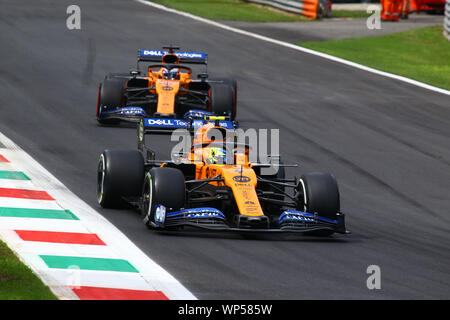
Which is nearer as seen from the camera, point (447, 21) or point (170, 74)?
point (170, 74)

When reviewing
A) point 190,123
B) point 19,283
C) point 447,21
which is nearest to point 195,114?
point 190,123

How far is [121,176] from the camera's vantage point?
43.4 feet

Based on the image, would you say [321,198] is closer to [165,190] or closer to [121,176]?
[165,190]

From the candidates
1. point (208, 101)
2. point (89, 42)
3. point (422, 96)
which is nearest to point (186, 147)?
point (208, 101)

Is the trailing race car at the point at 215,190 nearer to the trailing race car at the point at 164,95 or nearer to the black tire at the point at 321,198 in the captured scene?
the black tire at the point at 321,198

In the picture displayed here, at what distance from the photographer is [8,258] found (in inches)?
397

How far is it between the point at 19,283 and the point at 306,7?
32.5m

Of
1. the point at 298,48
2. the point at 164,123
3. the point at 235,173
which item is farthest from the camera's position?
the point at 298,48

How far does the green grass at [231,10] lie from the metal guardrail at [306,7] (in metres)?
0.26

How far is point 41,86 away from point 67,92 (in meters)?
0.75

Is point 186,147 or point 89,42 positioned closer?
point 186,147

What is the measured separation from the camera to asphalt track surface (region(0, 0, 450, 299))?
1073 centimetres
